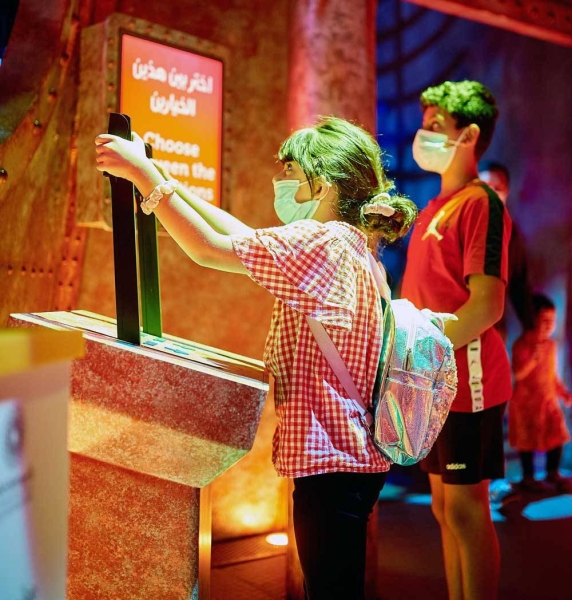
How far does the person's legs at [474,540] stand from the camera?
197 centimetres

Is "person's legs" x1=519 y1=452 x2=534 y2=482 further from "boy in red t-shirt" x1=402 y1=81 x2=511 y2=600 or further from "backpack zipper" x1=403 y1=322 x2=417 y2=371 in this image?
"backpack zipper" x1=403 y1=322 x2=417 y2=371

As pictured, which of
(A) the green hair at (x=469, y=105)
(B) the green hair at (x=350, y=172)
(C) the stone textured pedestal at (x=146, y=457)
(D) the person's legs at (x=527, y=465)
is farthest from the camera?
(D) the person's legs at (x=527, y=465)

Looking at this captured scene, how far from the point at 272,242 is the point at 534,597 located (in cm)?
200

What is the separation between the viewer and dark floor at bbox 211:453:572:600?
2.58 meters

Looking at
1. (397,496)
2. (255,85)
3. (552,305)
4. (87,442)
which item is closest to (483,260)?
(87,442)

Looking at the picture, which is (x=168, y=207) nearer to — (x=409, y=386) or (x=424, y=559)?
(x=409, y=386)

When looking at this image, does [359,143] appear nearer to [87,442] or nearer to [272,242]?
[272,242]

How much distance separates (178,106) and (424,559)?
7.55ft

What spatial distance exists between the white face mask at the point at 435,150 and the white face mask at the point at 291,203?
0.94 m

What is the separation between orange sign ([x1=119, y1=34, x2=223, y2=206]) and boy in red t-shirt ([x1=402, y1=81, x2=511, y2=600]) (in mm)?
1038

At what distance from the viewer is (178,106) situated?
2.67 m

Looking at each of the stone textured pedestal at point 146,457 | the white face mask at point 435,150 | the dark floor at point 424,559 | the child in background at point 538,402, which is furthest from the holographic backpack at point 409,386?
the child in background at point 538,402

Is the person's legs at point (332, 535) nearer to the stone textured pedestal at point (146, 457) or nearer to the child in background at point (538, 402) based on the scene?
the stone textured pedestal at point (146, 457)

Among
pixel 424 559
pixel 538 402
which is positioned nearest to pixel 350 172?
pixel 424 559
